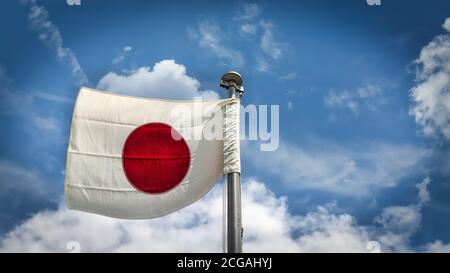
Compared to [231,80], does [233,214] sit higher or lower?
lower

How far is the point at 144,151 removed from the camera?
1305 centimetres

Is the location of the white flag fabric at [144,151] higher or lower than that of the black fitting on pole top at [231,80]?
lower

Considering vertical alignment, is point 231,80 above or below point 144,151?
above

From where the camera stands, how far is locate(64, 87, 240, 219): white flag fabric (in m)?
12.5

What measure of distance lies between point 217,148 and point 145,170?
6.00 ft

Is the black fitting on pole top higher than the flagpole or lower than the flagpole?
higher

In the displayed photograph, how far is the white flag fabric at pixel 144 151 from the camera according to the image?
1246 cm

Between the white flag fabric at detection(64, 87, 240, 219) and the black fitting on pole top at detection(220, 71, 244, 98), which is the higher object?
the black fitting on pole top at detection(220, 71, 244, 98)

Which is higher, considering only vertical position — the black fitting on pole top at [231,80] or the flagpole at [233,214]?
the black fitting on pole top at [231,80]
